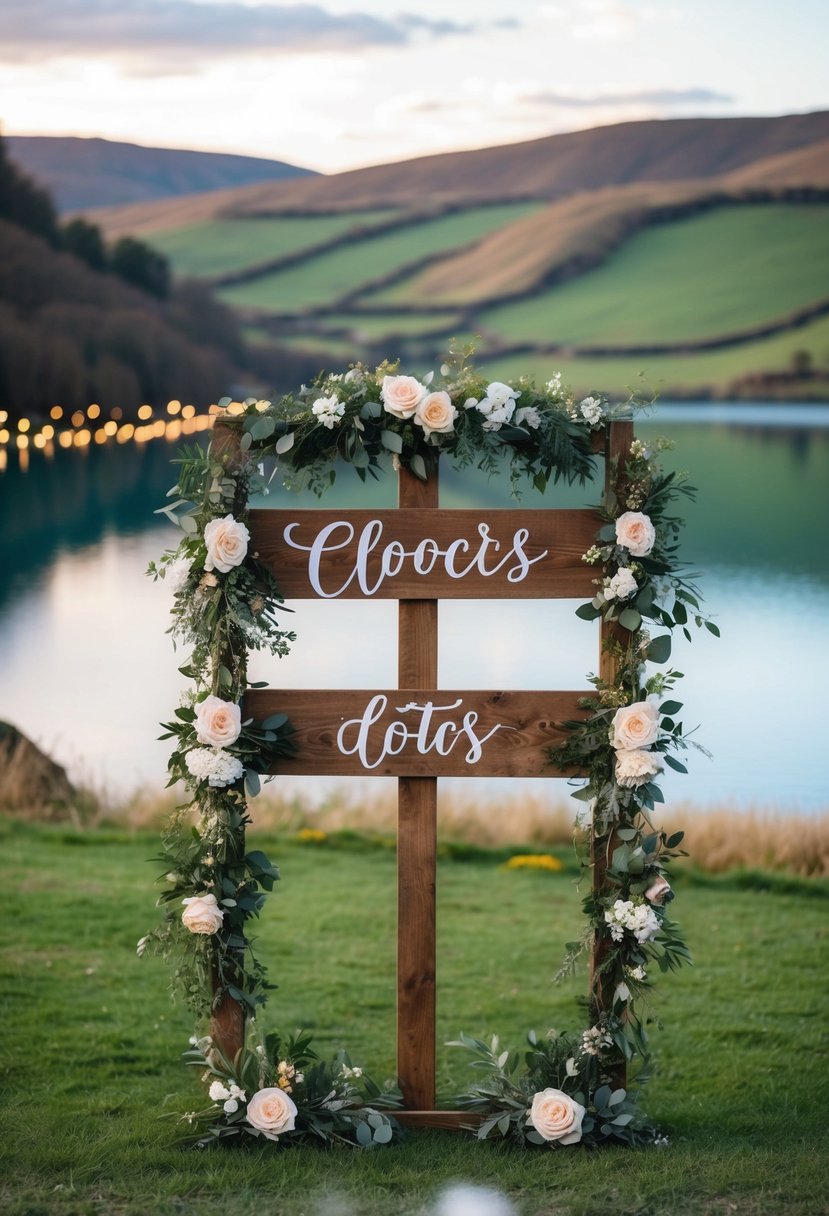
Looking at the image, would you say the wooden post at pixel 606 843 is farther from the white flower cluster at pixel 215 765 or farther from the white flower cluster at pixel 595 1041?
the white flower cluster at pixel 215 765

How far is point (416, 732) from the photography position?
3.94 metres

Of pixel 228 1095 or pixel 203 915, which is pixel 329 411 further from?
pixel 228 1095

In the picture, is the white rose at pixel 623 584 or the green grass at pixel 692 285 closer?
the white rose at pixel 623 584

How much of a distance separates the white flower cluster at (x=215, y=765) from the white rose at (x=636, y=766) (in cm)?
108

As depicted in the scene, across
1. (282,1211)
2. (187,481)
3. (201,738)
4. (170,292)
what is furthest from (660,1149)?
(170,292)

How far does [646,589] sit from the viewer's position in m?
3.87

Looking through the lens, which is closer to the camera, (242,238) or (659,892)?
(659,892)

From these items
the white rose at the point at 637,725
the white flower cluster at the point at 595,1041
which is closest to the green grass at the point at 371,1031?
the white flower cluster at the point at 595,1041

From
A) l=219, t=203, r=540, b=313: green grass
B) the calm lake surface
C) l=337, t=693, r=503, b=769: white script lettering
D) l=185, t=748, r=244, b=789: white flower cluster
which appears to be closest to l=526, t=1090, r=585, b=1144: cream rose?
l=337, t=693, r=503, b=769: white script lettering

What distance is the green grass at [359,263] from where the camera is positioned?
145 feet

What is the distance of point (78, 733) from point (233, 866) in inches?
493

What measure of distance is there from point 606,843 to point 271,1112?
1.22 meters

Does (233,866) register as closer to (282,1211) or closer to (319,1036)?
(282,1211)

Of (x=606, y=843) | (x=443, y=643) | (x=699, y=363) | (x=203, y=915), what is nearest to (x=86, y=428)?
(x=699, y=363)
